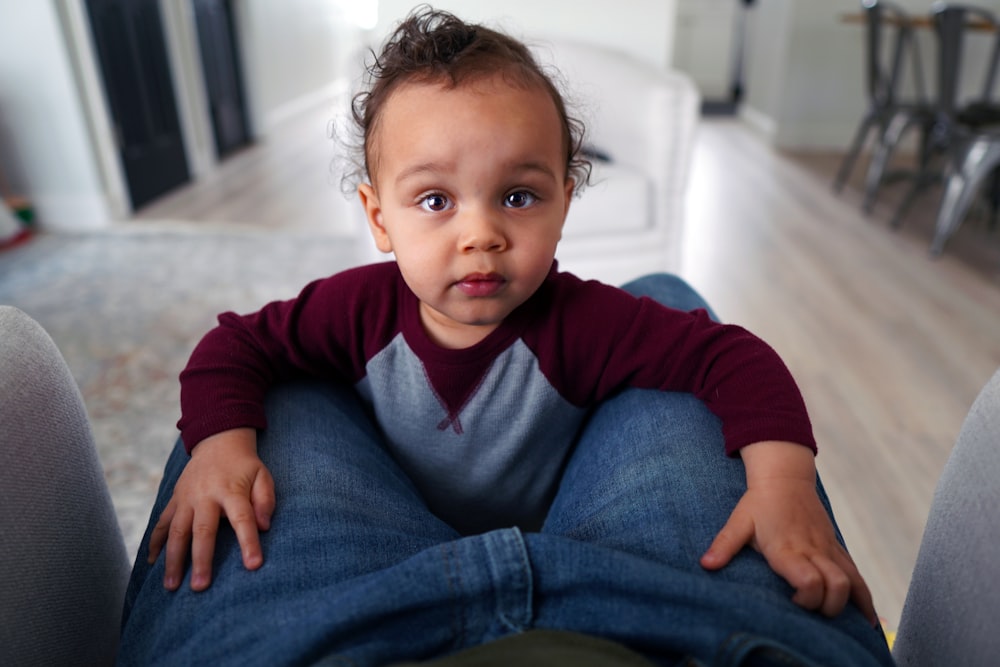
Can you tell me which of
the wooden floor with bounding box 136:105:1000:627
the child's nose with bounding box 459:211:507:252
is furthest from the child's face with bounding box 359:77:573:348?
the wooden floor with bounding box 136:105:1000:627

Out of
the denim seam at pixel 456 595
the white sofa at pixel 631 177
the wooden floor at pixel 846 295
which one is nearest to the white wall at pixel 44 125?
the wooden floor at pixel 846 295

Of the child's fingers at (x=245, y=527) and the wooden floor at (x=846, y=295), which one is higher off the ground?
the child's fingers at (x=245, y=527)

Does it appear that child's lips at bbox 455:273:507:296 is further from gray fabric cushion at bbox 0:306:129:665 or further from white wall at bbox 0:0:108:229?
white wall at bbox 0:0:108:229

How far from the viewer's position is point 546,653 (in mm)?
439

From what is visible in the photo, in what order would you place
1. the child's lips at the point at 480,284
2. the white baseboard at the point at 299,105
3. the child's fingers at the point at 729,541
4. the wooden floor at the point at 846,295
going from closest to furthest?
the child's fingers at the point at 729,541 < the child's lips at the point at 480,284 < the wooden floor at the point at 846,295 < the white baseboard at the point at 299,105

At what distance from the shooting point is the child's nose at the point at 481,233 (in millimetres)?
619

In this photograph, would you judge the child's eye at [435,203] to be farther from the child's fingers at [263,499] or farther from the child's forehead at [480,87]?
the child's fingers at [263,499]

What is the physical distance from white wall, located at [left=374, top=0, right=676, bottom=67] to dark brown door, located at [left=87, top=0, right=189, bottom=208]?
1226 millimetres

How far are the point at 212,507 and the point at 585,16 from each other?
2437 mm

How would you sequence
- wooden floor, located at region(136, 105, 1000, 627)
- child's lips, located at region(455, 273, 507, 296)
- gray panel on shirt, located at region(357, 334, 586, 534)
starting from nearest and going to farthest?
child's lips, located at region(455, 273, 507, 296) → gray panel on shirt, located at region(357, 334, 586, 534) → wooden floor, located at region(136, 105, 1000, 627)

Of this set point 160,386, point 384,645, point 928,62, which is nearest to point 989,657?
point 384,645

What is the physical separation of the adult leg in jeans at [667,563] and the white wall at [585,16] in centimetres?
217

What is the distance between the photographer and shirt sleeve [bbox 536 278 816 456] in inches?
24.8

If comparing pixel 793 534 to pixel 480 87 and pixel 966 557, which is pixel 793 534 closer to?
pixel 966 557
